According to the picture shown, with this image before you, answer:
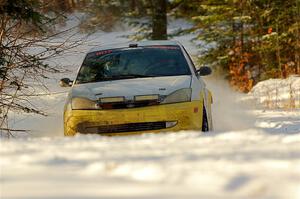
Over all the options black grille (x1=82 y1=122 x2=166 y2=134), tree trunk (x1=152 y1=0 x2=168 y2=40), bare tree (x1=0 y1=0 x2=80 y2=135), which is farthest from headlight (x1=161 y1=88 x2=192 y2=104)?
tree trunk (x1=152 y1=0 x2=168 y2=40)

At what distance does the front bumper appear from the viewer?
6.37m

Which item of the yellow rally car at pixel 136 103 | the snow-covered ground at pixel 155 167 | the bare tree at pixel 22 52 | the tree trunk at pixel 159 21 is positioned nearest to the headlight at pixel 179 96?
the yellow rally car at pixel 136 103

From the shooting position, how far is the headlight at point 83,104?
6534mm

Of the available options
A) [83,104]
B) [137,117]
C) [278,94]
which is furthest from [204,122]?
[278,94]

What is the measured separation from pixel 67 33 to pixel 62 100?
5.32m

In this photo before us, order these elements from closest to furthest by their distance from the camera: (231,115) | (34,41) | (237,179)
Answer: (237,179)
(34,41)
(231,115)

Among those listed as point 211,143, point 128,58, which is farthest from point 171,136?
point 128,58

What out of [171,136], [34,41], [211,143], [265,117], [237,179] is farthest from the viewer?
[265,117]

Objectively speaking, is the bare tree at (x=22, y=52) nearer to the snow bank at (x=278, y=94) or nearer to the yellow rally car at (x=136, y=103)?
the yellow rally car at (x=136, y=103)

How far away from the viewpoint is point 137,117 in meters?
6.37

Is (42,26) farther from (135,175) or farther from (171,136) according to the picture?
(135,175)

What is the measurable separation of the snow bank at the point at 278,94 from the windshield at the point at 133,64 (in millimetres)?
4981

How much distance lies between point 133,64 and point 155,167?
16.0ft

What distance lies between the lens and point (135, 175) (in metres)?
2.91
